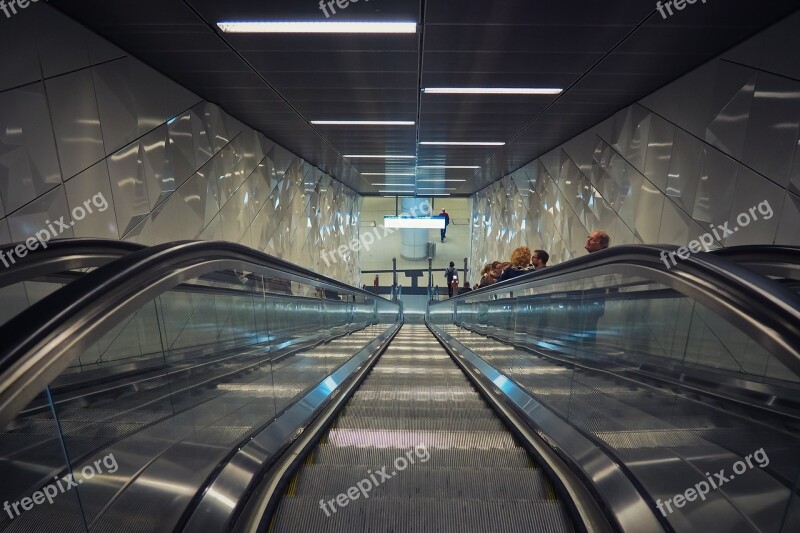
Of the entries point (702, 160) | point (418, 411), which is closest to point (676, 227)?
point (702, 160)

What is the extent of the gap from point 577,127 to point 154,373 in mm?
8790

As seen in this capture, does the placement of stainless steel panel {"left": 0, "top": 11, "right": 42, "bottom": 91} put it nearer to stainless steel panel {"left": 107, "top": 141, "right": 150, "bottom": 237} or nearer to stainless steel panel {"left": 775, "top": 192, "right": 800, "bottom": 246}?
stainless steel panel {"left": 107, "top": 141, "right": 150, "bottom": 237}

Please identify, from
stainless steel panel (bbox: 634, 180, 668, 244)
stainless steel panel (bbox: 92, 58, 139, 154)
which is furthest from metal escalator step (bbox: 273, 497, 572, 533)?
stainless steel panel (bbox: 634, 180, 668, 244)

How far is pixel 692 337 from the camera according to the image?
5.92 feet

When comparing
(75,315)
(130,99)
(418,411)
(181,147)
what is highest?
(130,99)

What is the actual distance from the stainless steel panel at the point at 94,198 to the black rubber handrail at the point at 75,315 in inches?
157

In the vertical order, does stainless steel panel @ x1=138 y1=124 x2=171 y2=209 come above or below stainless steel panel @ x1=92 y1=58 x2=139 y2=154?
below

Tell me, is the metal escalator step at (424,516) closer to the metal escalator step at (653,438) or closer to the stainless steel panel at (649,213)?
the metal escalator step at (653,438)

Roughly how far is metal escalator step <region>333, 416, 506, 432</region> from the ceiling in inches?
152

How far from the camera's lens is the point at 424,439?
2.36 m

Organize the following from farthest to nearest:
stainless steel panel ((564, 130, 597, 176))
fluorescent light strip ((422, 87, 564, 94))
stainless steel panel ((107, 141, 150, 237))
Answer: stainless steel panel ((564, 130, 597, 176)) < fluorescent light strip ((422, 87, 564, 94)) < stainless steel panel ((107, 141, 150, 237))

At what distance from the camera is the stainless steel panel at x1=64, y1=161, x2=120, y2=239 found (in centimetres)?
440

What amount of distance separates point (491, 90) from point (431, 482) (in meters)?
5.98

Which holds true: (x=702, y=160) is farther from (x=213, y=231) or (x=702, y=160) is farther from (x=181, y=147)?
(x=213, y=231)
